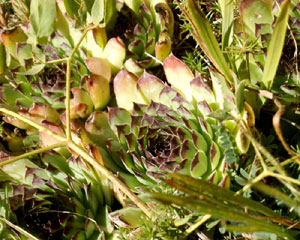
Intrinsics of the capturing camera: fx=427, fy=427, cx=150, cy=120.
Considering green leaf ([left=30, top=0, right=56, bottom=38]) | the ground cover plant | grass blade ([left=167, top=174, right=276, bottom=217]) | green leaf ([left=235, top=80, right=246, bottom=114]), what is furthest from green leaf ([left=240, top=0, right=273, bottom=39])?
green leaf ([left=30, top=0, right=56, bottom=38])

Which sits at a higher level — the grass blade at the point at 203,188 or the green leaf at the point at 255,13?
the green leaf at the point at 255,13

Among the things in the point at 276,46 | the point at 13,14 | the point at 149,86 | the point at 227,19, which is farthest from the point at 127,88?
the point at 13,14

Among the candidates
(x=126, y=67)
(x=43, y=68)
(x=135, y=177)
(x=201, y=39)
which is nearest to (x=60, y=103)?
(x=43, y=68)

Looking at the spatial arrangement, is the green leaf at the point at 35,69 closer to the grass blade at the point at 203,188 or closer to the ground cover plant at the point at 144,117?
the ground cover plant at the point at 144,117

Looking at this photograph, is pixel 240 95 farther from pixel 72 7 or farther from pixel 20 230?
pixel 72 7

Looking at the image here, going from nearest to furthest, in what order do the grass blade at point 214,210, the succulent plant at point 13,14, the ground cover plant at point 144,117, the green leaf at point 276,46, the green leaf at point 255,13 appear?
the grass blade at point 214,210 < the green leaf at point 276,46 < the ground cover plant at point 144,117 < the green leaf at point 255,13 < the succulent plant at point 13,14

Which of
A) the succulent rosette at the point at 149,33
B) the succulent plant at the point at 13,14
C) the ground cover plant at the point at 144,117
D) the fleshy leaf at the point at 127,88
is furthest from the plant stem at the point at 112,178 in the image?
the succulent plant at the point at 13,14

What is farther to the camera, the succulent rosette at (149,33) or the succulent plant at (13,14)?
the succulent plant at (13,14)
